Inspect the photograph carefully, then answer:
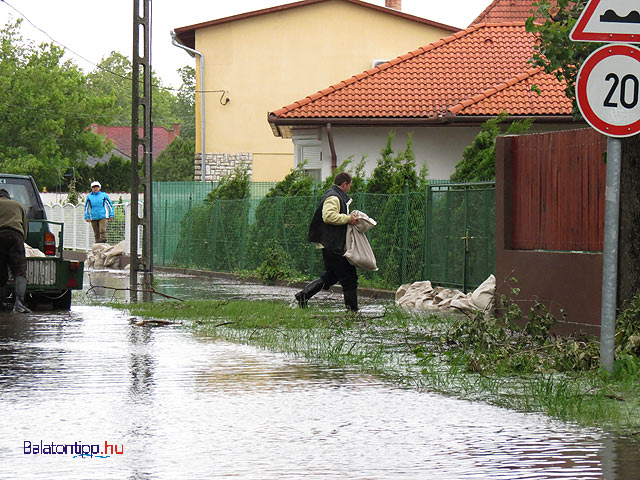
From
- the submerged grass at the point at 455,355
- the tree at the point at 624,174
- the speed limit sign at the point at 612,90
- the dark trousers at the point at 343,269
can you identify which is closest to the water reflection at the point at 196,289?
the dark trousers at the point at 343,269

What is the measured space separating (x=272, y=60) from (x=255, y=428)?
118 feet

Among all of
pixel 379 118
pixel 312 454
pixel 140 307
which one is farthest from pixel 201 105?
pixel 312 454

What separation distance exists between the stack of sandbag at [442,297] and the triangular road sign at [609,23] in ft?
20.8

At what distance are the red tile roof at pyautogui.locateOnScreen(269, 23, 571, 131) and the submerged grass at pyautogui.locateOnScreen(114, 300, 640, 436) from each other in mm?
13606

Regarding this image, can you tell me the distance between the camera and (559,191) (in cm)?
1345

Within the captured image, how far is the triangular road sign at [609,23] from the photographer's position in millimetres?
8906

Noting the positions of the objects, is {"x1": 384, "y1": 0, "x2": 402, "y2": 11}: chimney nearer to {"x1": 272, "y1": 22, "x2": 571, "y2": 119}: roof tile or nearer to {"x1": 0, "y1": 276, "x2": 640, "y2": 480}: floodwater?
{"x1": 272, "y1": 22, "x2": 571, "y2": 119}: roof tile

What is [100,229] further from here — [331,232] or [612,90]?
[612,90]

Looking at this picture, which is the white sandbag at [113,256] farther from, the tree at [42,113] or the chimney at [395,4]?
the tree at [42,113]

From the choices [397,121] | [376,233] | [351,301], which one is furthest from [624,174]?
[397,121]

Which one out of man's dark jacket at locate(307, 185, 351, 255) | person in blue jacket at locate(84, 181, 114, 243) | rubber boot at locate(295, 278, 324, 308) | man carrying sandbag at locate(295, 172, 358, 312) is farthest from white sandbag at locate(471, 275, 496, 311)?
person in blue jacket at locate(84, 181, 114, 243)

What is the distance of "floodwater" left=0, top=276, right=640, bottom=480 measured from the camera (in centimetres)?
622

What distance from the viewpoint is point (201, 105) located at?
41.8 m

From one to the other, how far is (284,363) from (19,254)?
6.68 metres
